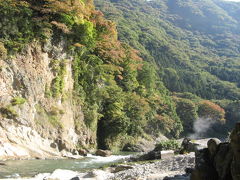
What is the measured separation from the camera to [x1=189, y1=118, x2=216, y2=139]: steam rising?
2906 inches

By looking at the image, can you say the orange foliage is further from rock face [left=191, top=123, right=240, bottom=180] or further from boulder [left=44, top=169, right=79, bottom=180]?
rock face [left=191, top=123, right=240, bottom=180]

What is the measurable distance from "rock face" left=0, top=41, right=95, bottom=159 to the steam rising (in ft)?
144

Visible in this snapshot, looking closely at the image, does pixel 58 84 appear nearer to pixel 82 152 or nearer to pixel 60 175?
pixel 82 152

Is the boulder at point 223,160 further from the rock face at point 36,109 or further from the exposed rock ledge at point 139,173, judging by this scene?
the rock face at point 36,109

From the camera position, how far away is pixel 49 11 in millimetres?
31984

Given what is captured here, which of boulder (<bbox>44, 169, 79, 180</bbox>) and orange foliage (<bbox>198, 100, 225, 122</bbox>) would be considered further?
orange foliage (<bbox>198, 100, 225, 122</bbox>)

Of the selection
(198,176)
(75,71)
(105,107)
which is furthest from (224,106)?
(198,176)

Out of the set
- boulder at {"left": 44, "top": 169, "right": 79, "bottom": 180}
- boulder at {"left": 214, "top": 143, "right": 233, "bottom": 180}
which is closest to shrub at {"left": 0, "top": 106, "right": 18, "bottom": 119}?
boulder at {"left": 44, "top": 169, "right": 79, "bottom": 180}

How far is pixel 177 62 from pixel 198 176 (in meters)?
99.8

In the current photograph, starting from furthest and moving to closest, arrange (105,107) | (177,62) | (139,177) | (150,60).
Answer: (177,62) < (150,60) < (105,107) < (139,177)

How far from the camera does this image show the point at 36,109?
29766 mm

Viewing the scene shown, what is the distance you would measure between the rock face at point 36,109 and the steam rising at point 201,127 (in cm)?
4390

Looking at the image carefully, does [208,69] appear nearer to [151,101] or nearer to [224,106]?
[224,106]

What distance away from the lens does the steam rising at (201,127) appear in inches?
2906
